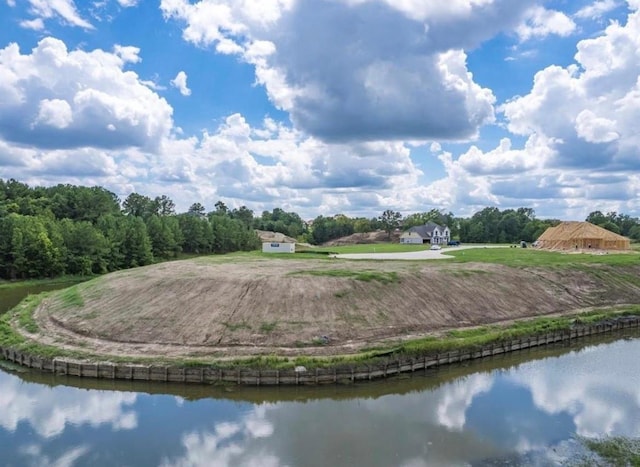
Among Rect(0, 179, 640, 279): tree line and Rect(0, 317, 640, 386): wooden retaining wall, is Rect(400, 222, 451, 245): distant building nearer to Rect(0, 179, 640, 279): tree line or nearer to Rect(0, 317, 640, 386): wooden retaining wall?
Rect(0, 179, 640, 279): tree line

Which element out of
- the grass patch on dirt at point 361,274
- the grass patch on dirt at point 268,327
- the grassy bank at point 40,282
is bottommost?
the grassy bank at point 40,282

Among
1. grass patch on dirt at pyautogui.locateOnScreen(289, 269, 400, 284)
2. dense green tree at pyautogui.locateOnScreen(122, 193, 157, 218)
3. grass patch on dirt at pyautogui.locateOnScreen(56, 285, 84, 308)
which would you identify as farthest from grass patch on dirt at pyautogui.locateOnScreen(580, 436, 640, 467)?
dense green tree at pyautogui.locateOnScreen(122, 193, 157, 218)

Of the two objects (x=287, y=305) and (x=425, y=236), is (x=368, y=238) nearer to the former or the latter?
(x=425, y=236)

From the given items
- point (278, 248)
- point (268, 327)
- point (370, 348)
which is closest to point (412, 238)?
point (278, 248)

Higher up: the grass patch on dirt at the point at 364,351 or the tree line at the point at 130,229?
the tree line at the point at 130,229

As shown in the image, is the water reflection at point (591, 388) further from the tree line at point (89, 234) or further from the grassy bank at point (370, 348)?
the tree line at point (89, 234)

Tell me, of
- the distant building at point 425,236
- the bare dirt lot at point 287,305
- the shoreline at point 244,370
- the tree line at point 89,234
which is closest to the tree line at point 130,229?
the tree line at point 89,234
